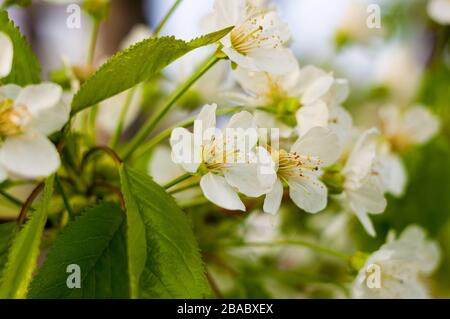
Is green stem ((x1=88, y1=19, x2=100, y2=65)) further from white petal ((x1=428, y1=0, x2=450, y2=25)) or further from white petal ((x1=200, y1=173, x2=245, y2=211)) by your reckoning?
white petal ((x1=428, y1=0, x2=450, y2=25))

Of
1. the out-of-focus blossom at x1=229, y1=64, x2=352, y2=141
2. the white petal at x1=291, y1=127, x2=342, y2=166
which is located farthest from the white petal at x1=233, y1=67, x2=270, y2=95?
the white petal at x1=291, y1=127, x2=342, y2=166

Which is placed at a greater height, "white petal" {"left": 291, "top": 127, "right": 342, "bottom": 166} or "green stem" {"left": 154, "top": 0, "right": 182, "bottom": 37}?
"green stem" {"left": 154, "top": 0, "right": 182, "bottom": 37}

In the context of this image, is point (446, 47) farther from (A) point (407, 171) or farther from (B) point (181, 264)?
(B) point (181, 264)

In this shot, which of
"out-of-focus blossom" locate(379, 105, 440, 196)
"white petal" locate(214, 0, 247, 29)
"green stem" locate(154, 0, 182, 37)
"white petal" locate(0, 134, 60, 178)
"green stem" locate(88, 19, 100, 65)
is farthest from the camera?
"out-of-focus blossom" locate(379, 105, 440, 196)

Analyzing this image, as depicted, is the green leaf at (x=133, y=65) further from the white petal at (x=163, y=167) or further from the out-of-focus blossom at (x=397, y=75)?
the out-of-focus blossom at (x=397, y=75)

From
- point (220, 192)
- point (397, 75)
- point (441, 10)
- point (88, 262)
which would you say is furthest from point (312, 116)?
point (397, 75)

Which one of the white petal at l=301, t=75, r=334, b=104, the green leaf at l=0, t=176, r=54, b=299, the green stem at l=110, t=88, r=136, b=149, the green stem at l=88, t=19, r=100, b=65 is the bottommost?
the green leaf at l=0, t=176, r=54, b=299

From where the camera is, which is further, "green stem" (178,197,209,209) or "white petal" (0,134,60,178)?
"green stem" (178,197,209,209)

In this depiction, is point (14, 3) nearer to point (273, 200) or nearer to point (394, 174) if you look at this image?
point (273, 200)
